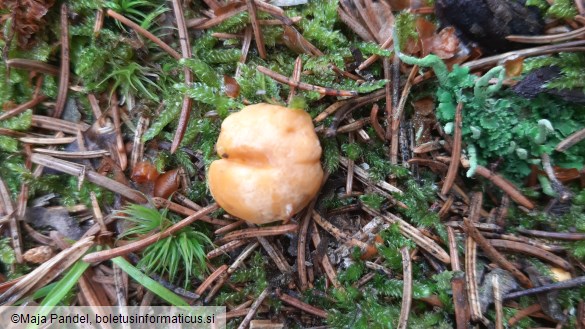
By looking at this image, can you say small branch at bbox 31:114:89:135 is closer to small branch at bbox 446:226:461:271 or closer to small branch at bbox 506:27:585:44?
small branch at bbox 446:226:461:271

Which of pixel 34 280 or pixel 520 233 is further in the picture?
pixel 34 280

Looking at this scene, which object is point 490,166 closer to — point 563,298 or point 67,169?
point 563,298

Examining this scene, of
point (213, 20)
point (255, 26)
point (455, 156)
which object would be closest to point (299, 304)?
point (455, 156)

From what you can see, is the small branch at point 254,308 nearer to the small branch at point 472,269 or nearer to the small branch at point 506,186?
the small branch at point 472,269

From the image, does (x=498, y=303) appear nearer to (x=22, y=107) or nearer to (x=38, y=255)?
(x=38, y=255)

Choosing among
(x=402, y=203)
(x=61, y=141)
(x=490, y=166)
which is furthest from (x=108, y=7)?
(x=490, y=166)
